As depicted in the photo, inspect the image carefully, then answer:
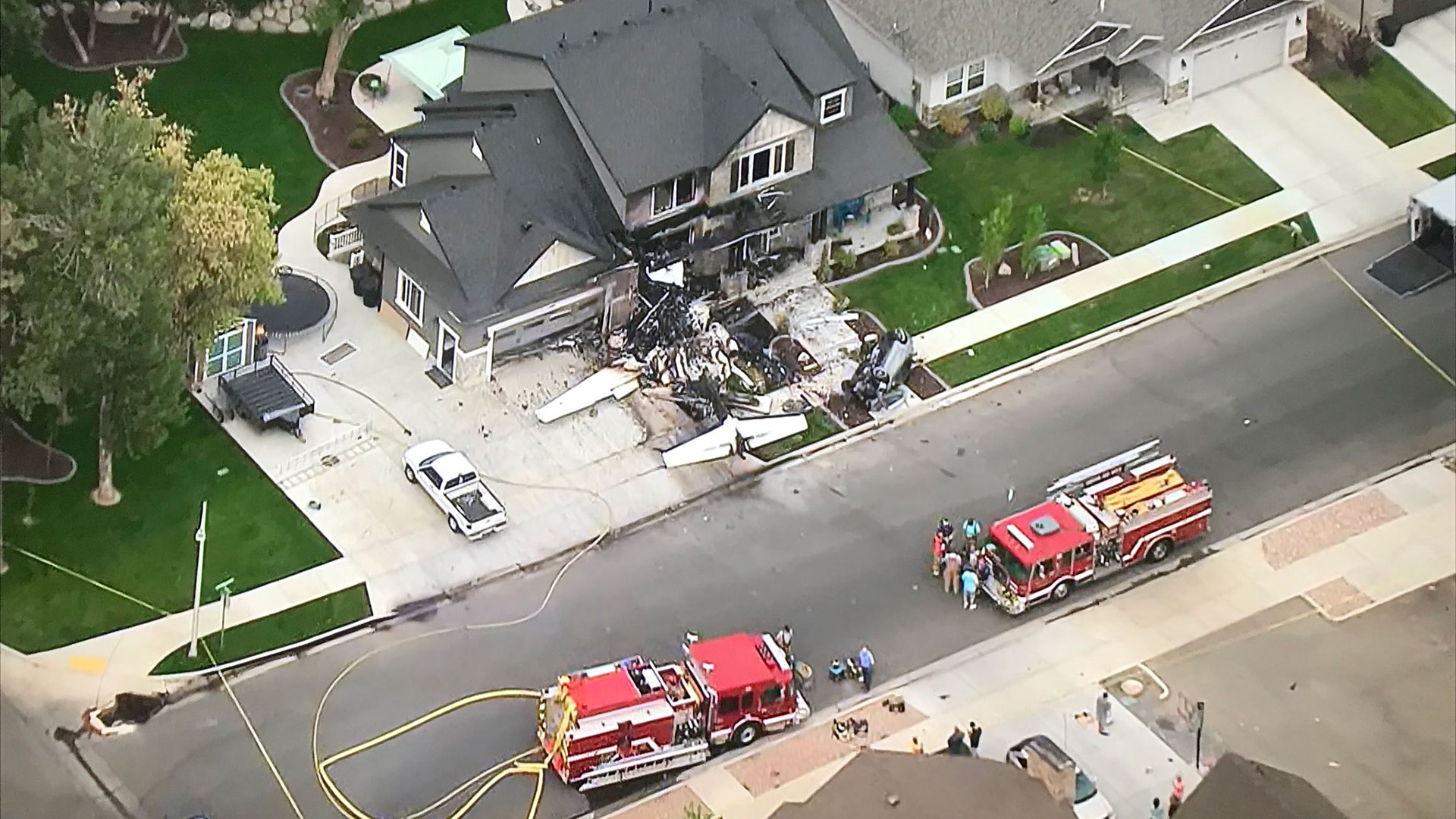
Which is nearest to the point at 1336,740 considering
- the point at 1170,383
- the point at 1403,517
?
the point at 1403,517

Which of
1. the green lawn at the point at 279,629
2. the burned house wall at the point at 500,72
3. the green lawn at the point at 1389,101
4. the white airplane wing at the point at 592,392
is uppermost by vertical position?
the burned house wall at the point at 500,72

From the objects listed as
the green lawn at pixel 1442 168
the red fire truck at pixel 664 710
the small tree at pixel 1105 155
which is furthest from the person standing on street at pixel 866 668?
the green lawn at pixel 1442 168

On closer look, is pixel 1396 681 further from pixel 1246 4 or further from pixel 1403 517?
pixel 1246 4

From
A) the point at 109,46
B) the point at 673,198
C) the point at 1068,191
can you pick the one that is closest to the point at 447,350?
the point at 673,198

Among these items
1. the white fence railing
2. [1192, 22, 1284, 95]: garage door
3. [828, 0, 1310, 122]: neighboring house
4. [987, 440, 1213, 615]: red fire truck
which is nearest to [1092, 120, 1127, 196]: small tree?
[828, 0, 1310, 122]: neighboring house

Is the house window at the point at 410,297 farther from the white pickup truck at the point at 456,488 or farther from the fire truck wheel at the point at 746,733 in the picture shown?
the fire truck wheel at the point at 746,733

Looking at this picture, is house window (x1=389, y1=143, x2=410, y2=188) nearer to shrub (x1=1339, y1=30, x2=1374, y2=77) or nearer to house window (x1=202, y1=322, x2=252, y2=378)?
house window (x1=202, y1=322, x2=252, y2=378)
